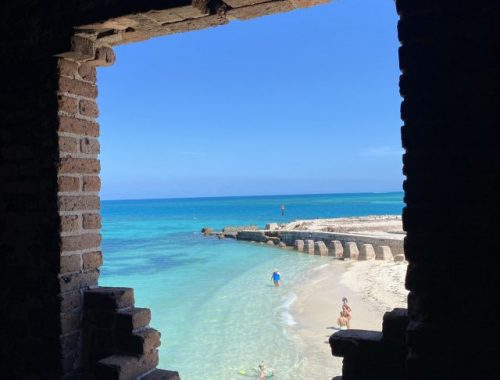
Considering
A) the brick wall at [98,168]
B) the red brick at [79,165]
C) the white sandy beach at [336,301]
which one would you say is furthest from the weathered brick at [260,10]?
the white sandy beach at [336,301]

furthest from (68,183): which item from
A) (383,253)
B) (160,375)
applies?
(383,253)

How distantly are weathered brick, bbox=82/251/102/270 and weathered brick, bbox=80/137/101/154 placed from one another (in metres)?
0.71

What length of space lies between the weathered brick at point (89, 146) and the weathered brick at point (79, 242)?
1.91 ft

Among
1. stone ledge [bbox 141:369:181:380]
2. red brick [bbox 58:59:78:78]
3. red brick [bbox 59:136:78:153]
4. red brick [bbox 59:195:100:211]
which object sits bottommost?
stone ledge [bbox 141:369:181:380]

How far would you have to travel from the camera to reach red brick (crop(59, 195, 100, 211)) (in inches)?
107

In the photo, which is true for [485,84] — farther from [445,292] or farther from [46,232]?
[46,232]

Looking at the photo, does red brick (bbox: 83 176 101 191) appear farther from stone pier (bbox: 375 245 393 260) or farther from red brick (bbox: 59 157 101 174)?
stone pier (bbox: 375 245 393 260)

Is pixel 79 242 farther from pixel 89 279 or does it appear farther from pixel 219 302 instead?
pixel 219 302

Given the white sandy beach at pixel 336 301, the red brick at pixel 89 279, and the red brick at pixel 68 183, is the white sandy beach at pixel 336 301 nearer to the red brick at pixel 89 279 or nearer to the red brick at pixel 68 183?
the red brick at pixel 89 279

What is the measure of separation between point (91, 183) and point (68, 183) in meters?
0.21

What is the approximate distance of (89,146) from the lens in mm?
2941

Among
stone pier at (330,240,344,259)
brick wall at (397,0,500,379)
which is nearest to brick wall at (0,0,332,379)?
brick wall at (397,0,500,379)

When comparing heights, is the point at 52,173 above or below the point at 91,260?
above

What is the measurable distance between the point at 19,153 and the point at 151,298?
22.7m
